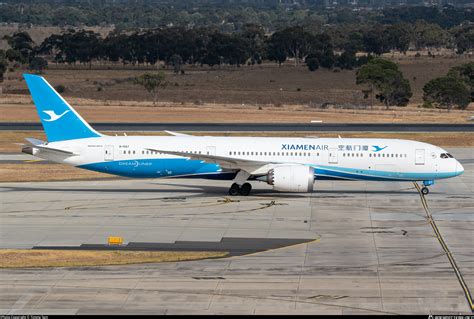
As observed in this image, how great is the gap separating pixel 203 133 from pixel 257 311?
188ft

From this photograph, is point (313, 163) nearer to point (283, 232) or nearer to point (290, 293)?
point (283, 232)

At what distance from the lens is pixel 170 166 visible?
55.2 meters

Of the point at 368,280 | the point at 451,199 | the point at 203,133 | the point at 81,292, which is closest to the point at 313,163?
the point at 451,199

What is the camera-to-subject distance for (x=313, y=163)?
54.9m

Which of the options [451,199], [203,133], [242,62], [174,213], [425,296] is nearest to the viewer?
[425,296]

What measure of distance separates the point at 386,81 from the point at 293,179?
89.1m

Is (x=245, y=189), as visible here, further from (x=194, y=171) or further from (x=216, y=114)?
(x=216, y=114)

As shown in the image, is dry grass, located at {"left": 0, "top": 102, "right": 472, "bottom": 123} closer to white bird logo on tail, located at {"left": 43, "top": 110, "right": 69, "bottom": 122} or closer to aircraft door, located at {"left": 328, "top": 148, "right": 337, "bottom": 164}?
white bird logo on tail, located at {"left": 43, "top": 110, "right": 69, "bottom": 122}

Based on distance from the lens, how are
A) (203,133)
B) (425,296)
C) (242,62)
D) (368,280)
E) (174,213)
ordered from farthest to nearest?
(242,62), (203,133), (174,213), (368,280), (425,296)

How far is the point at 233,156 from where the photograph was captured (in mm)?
55000

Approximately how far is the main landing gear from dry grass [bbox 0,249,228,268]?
15.9 m

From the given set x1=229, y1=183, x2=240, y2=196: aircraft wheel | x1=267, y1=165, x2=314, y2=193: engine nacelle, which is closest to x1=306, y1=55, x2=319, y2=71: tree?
x1=229, y1=183, x2=240, y2=196: aircraft wheel

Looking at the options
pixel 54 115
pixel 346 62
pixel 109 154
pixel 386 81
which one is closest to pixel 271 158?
pixel 109 154

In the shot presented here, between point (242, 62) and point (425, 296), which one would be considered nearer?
point (425, 296)
